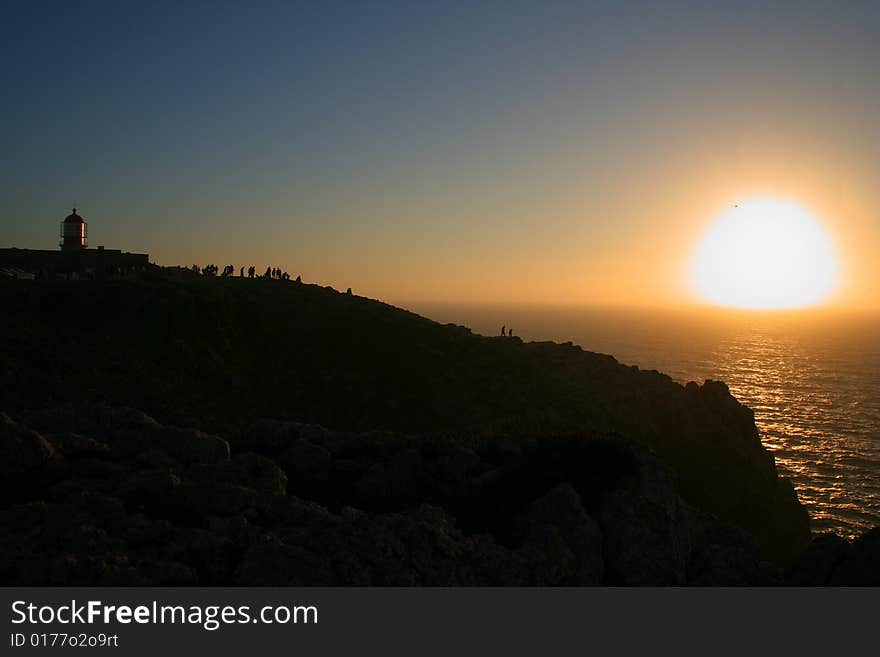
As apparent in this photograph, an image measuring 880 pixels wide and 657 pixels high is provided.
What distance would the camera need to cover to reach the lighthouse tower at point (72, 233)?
6806 centimetres

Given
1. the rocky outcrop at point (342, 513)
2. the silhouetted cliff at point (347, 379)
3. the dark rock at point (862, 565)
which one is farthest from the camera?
the silhouetted cliff at point (347, 379)

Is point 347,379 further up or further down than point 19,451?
further down

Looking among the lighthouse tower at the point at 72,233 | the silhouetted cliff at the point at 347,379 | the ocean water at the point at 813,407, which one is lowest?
the ocean water at the point at 813,407

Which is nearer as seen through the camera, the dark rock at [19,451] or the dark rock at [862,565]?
the dark rock at [862,565]

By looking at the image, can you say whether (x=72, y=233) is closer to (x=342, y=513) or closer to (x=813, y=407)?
(x=342, y=513)

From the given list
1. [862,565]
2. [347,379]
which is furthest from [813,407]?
[862,565]

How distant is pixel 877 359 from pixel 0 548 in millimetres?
214907

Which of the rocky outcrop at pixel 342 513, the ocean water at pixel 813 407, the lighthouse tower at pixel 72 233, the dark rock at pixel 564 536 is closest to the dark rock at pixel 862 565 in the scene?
the rocky outcrop at pixel 342 513

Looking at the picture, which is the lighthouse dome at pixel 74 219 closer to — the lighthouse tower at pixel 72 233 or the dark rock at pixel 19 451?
the lighthouse tower at pixel 72 233

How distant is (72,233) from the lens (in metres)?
68.5

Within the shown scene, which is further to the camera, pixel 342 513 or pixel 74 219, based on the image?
pixel 74 219
